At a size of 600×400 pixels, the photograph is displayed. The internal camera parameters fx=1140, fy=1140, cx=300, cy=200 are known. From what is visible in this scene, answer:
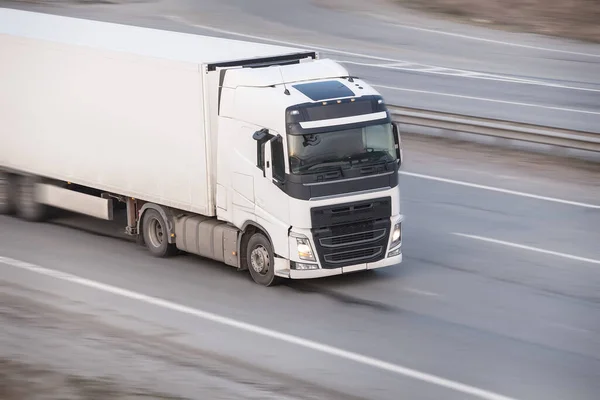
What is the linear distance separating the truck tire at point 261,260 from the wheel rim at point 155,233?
203 centimetres

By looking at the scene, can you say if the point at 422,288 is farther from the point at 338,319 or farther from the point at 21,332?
the point at 21,332

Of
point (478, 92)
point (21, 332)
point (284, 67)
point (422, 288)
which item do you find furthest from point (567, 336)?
point (478, 92)

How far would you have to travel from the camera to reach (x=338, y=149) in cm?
1565

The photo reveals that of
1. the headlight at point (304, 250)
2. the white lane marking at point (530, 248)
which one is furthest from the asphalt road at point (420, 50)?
the headlight at point (304, 250)

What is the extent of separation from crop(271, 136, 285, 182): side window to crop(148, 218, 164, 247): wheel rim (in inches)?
119

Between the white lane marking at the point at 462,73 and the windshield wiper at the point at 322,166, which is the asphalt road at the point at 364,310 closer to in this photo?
the windshield wiper at the point at 322,166

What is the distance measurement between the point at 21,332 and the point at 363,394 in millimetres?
4782

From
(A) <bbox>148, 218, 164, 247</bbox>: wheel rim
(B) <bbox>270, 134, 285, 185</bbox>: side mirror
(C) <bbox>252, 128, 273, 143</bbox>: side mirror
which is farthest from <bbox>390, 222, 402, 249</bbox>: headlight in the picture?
(A) <bbox>148, 218, 164, 247</bbox>: wheel rim

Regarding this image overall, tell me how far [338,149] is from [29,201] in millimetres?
7002

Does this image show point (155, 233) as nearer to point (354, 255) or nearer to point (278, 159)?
point (278, 159)

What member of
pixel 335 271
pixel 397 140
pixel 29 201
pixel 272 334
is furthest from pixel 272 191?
pixel 29 201

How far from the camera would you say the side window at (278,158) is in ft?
51.0

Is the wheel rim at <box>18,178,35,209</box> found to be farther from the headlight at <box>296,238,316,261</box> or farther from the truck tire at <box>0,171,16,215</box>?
the headlight at <box>296,238,316,261</box>

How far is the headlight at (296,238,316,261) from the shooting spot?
15.6 m
